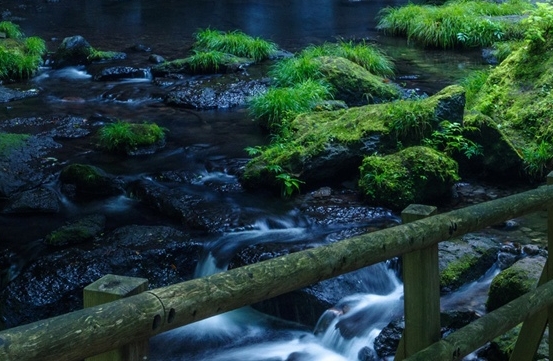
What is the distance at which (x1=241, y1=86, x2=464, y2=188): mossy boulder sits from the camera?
8.76m

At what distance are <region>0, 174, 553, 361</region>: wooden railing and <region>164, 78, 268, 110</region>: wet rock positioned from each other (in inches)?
376

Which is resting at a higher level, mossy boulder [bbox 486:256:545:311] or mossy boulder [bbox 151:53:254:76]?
mossy boulder [bbox 486:256:545:311]

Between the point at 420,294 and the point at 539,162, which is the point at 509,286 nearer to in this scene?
the point at 420,294

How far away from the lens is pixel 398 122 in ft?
30.2

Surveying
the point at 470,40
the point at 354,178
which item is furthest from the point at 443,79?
the point at 354,178

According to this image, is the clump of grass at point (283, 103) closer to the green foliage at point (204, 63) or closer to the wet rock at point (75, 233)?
the green foliage at point (204, 63)

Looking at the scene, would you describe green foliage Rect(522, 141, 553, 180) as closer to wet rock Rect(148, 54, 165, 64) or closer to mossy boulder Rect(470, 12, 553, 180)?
mossy boulder Rect(470, 12, 553, 180)

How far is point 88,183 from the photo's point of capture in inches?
342

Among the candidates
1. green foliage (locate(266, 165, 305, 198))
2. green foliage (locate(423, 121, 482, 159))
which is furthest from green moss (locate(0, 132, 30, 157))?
green foliage (locate(423, 121, 482, 159))

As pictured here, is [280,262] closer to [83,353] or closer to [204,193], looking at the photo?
[83,353]

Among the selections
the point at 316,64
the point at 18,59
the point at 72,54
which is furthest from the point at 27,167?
the point at 72,54

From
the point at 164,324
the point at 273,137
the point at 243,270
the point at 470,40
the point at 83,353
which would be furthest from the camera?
the point at 470,40

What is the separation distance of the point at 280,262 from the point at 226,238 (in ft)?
17.0

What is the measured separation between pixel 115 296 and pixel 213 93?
11212 millimetres
